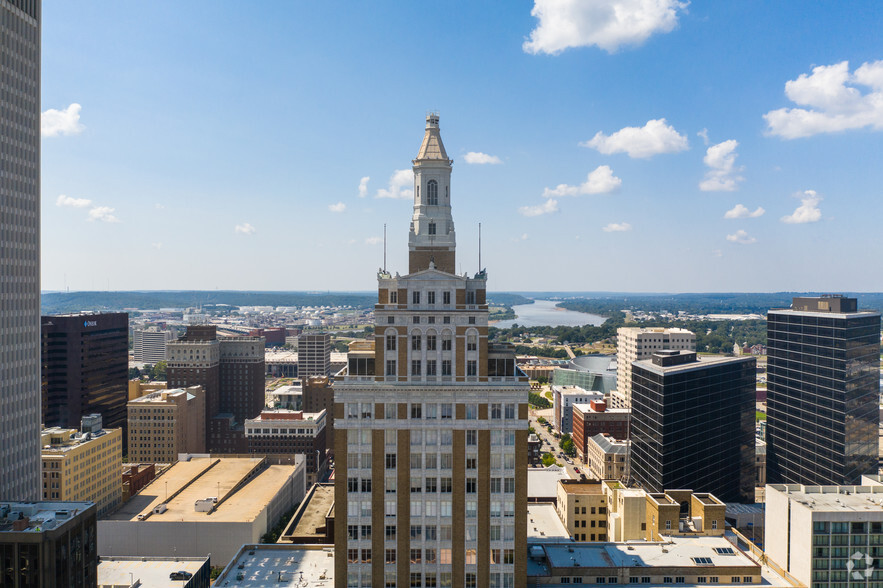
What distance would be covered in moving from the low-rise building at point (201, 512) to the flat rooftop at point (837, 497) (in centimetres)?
9721

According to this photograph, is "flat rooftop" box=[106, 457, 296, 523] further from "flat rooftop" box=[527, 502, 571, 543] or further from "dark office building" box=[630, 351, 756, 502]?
"dark office building" box=[630, 351, 756, 502]

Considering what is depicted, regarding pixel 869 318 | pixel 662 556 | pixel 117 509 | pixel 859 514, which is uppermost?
pixel 869 318

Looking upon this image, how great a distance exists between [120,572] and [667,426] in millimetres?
113477

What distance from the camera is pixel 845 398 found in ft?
458

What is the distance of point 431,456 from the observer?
71.2 meters

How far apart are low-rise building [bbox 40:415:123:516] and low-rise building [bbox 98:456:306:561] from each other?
5.23 metres

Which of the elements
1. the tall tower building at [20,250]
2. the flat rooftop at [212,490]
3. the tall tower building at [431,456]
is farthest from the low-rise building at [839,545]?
the tall tower building at [20,250]

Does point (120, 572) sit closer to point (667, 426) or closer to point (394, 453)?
point (394, 453)

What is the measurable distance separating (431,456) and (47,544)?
42.0 m

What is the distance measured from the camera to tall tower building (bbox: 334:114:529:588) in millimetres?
71000

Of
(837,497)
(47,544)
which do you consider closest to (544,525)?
(837,497)

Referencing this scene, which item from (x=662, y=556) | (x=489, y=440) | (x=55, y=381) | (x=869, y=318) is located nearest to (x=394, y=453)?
(x=489, y=440)

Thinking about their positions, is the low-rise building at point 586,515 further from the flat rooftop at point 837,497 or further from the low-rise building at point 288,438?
the low-rise building at point 288,438

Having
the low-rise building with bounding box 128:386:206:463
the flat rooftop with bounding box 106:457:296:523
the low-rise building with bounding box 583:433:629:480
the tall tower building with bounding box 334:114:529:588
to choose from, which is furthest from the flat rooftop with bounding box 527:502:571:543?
the low-rise building with bounding box 128:386:206:463
